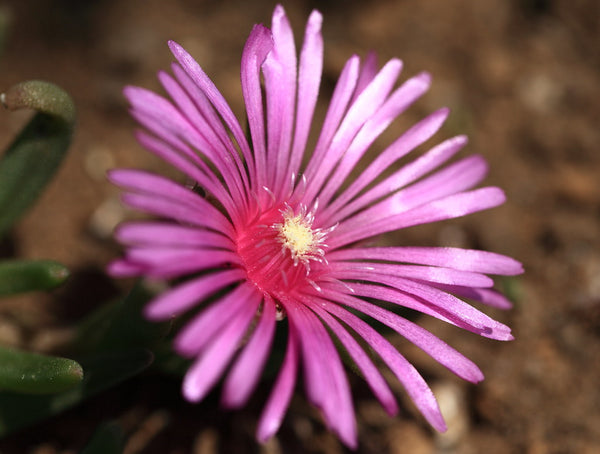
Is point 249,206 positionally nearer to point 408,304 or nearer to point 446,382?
point 408,304

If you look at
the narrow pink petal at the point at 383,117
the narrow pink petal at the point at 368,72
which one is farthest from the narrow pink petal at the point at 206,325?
the narrow pink petal at the point at 368,72

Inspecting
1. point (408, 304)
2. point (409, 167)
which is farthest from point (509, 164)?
point (408, 304)

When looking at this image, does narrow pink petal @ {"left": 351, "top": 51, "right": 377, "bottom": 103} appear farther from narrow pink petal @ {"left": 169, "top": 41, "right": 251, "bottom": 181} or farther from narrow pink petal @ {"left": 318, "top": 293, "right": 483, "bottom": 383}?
narrow pink petal @ {"left": 318, "top": 293, "right": 483, "bottom": 383}

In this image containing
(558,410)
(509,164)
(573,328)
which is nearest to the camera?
(558,410)

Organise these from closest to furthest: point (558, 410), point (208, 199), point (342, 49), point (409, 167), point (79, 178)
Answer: point (208, 199) < point (409, 167) < point (558, 410) < point (79, 178) < point (342, 49)

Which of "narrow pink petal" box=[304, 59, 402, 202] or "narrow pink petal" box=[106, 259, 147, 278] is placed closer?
"narrow pink petal" box=[106, 259, 147, 278]

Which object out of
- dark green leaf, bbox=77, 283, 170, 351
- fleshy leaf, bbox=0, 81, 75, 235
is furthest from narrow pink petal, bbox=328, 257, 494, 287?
fleshy leaf, bbox=0, 81, 75, 235

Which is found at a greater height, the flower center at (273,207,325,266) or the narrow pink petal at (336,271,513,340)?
the narrow pink petal at (336,271,513,340)
